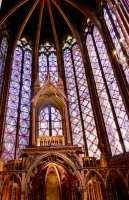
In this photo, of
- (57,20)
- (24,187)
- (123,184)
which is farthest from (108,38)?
(24,187)

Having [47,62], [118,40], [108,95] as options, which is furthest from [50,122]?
[118,40]

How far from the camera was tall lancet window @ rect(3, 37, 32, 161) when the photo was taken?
11.6 meters

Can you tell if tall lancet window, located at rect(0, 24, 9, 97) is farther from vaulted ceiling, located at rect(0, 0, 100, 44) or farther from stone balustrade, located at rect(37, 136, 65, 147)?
stone balustrade, located at rect(37, 136, 65, 147)

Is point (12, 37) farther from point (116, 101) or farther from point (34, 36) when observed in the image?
point (116, 101)

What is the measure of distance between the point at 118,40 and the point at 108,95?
9.34 feet

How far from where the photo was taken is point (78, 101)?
1338cm

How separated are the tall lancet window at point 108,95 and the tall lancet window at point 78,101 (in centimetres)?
91

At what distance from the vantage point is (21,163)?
931cm

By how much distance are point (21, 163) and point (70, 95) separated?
19.2 feet

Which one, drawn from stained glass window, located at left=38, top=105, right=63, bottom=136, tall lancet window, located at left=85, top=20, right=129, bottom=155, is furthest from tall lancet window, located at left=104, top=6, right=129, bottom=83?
stained glass window, located at left=38, top=105, right=63, bottom=136

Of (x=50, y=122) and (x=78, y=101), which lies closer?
(x=50, y=122)

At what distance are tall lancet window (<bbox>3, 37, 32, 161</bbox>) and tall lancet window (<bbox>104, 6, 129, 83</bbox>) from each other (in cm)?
590

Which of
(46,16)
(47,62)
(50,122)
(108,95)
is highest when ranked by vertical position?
(46,16)

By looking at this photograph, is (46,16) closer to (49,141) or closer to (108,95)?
(108,95)
